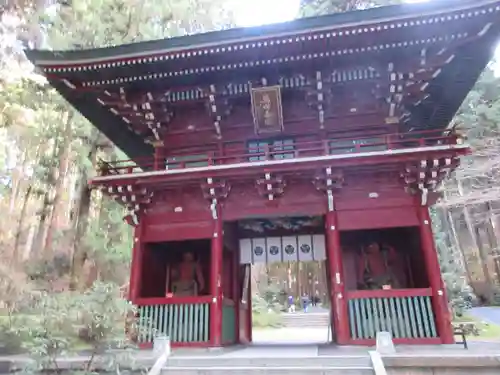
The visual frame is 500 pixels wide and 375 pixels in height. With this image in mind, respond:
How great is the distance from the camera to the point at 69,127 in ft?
47.4

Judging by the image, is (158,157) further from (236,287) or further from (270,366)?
(270,366)

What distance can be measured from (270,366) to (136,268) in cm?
409

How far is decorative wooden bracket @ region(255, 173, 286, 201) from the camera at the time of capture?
27.4ft

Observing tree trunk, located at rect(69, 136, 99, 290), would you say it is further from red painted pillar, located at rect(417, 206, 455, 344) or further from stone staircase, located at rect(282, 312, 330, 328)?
stone staircase, located at rect(282, 312, 330, 328)

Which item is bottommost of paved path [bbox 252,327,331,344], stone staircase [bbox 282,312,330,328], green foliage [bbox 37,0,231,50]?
paved path [bbox 252,327,331,344]

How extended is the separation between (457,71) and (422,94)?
0.84 metres

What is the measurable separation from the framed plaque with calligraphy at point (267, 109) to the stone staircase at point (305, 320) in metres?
17.5

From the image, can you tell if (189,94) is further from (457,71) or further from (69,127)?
(69,127)

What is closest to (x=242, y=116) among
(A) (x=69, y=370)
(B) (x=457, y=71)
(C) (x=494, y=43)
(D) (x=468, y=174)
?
(B) (x=457, y=71)

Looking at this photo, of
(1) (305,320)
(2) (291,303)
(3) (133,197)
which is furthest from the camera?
(2) (291,303)

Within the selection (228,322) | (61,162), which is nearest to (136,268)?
(228,322)

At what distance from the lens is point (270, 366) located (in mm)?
6289

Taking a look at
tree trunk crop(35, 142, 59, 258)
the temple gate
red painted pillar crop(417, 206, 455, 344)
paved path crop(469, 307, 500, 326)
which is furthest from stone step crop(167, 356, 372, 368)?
paved path crop(469, 307, 500, 326)

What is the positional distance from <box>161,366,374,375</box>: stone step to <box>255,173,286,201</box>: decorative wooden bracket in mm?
3675
